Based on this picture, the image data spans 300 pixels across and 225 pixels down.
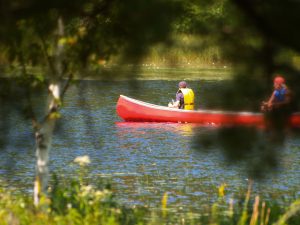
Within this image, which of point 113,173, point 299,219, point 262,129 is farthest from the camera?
point 113,173

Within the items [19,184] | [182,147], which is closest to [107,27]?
[19,184]

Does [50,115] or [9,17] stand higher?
[9,17]

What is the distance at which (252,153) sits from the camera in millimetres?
6176

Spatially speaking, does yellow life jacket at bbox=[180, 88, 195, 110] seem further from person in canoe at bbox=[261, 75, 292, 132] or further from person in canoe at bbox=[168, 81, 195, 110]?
person in canoe at bbox=[261, 75, 292, 132]

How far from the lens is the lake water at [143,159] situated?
8289mm

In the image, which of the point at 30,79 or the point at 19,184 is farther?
the point at 19,184

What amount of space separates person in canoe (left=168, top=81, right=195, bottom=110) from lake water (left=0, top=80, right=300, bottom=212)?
51 cm

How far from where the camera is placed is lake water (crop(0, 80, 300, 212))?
8289mm

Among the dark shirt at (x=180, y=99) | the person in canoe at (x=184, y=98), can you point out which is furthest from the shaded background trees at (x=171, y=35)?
the dark shirt at (x=180, y=99)

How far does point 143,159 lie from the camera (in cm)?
2022

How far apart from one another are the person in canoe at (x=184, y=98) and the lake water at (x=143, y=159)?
51 centimetres

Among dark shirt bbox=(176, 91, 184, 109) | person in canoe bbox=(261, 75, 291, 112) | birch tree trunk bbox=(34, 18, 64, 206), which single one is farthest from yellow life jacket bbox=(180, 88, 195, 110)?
person in canoe bbox=(261, 75, 291, 112)

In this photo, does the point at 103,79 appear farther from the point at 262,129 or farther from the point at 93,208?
the point at 262,129

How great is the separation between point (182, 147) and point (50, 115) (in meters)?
14.9
